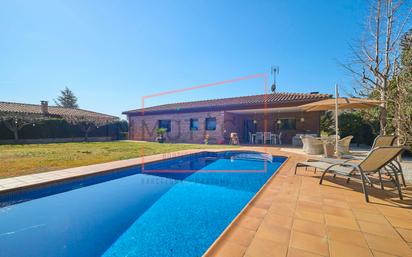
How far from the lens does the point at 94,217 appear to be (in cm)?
290

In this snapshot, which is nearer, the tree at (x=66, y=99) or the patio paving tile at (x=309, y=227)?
the patio paving tile at (x=309, y=227)

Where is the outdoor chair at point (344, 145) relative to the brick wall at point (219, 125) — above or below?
below

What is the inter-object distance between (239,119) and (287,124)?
4040 mm

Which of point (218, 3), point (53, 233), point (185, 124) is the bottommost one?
point (53, 233)

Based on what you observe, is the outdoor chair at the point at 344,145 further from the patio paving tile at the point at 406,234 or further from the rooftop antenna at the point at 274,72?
the rooftop antenna at the point at 274,72

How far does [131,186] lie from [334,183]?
4.77m

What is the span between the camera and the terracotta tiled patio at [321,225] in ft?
5.30

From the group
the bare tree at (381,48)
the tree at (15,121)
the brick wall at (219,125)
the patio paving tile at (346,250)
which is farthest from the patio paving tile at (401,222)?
the tree at (15,121)

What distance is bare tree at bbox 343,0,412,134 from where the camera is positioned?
225 inches

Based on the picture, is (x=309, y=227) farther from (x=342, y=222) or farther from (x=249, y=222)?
(x=249, y=222)

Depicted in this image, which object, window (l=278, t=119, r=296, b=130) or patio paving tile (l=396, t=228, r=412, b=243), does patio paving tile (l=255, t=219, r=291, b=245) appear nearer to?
patio paving tile (l=396, t=228, r=412, b=243)

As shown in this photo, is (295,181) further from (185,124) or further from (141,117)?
(141,117)

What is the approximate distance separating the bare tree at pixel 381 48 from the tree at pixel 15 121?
70.2ft

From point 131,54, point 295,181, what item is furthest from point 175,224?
point 131,54
